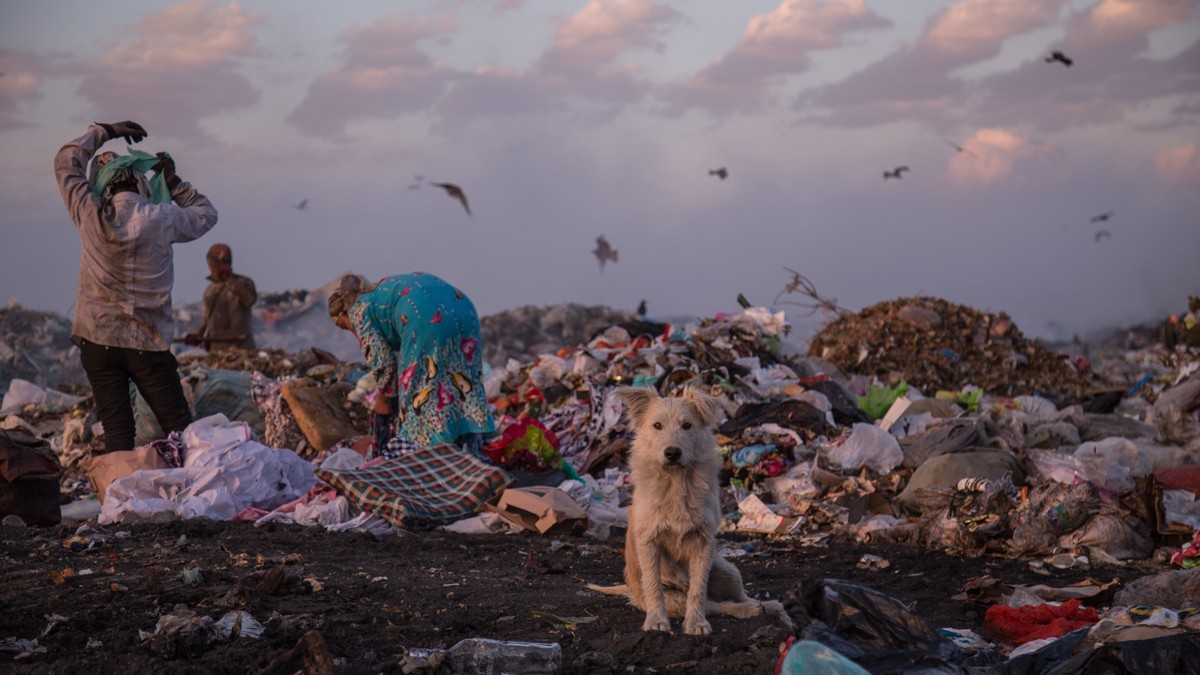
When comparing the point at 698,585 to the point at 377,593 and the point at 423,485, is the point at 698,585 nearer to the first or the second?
the point at 377,593

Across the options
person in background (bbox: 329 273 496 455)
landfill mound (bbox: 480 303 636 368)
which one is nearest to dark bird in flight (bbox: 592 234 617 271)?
landfill mound (bbox: 480 303 636 368)

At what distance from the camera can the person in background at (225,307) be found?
39.2 ft

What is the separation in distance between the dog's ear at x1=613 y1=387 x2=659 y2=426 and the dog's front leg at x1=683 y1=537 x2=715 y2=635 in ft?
1.86

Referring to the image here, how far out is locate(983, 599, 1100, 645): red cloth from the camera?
436cm

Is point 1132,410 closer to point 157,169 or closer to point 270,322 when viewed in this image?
point 157,169

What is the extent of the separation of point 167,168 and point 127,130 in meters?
0.43

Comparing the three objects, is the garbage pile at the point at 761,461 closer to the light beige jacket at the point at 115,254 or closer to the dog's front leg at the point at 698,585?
the dog's front leg at the point at 698,585

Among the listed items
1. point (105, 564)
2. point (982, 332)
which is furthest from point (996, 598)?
point (982, 332)

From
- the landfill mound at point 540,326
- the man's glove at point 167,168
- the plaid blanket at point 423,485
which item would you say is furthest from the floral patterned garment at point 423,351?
the landfill mound at point 540,326

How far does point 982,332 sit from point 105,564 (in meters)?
11.6

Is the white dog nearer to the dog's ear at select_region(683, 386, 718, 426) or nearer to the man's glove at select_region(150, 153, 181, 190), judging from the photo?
the dog's ear at select_region(683, 386, 718, 426)

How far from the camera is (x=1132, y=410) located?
11.5 meters

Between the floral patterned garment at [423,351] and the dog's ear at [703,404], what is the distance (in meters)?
3.66

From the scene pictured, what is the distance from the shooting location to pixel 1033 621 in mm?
4480
